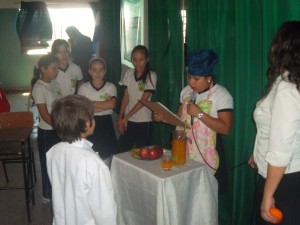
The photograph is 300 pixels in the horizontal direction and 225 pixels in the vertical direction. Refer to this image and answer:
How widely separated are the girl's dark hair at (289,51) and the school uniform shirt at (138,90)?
1.78 m

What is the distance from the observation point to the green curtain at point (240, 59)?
6.48 ft

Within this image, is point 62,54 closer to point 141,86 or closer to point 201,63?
point 141,86

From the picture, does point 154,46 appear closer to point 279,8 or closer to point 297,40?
point 279,8

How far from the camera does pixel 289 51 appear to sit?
128cm

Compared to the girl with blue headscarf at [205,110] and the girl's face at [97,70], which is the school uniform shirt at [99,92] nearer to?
the girl's face at [97,70]

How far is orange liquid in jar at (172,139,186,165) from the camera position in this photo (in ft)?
6.34

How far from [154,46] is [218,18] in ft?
3.57

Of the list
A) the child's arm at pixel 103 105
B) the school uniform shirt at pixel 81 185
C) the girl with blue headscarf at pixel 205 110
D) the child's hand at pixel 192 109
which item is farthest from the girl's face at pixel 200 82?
the child's arm at pixel 103 105

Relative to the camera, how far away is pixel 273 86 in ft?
4.42

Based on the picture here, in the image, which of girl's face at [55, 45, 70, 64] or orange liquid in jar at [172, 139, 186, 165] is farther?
girl's face at [55, 45, 70, 64]

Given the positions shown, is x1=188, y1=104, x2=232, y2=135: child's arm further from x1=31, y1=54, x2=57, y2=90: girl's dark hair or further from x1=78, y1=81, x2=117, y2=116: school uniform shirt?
x1=31, y1=54, x2=57, y2=90: girl's dark hair

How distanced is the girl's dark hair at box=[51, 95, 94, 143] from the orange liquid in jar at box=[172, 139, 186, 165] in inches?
22.9

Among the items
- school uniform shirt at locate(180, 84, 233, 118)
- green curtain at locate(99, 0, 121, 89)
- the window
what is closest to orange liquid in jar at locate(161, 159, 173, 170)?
school uniform shirt at locate(180, 84, 233, 118)

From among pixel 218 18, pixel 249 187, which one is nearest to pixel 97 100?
pixel 218 18
